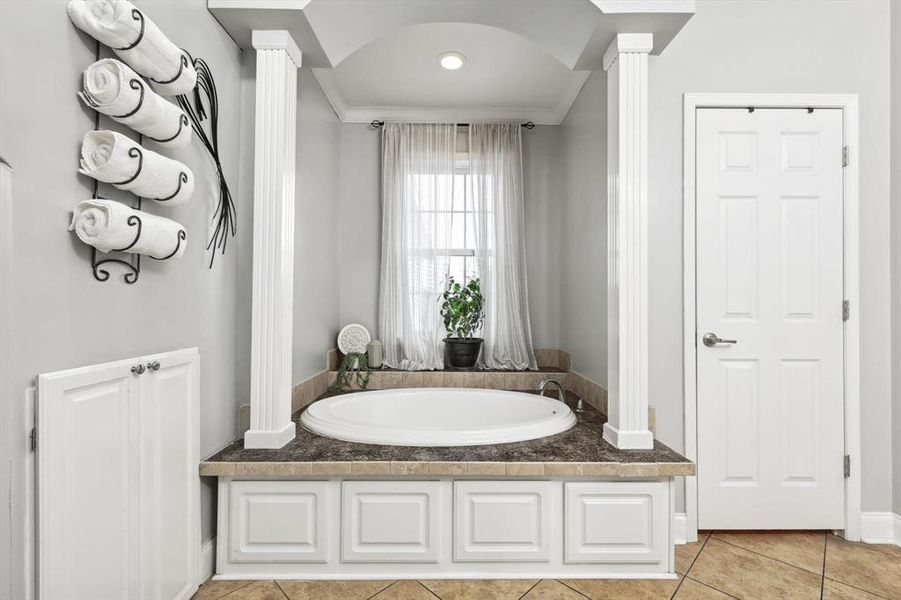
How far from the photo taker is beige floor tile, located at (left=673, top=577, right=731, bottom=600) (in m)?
1.74

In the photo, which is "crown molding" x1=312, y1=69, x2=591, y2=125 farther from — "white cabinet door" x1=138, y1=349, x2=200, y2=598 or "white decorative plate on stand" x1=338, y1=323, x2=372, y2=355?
"white cabinet door" x1=138, y1=349, x2=200, y2=598

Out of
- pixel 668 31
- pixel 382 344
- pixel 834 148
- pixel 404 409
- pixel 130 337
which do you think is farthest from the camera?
pixel 382 344

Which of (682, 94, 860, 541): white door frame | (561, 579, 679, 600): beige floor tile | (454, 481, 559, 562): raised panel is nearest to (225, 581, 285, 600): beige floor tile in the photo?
(454, 481, 559, 562): raised panel

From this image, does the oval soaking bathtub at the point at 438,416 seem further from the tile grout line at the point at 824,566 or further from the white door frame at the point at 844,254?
the tile grout line at the point at 824,566

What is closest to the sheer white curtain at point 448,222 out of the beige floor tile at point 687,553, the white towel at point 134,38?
the beige floor tile at point 687,553

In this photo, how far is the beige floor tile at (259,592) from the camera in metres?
1.70

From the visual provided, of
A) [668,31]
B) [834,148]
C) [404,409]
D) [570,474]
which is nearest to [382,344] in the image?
[404,409]

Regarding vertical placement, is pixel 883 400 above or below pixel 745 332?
below

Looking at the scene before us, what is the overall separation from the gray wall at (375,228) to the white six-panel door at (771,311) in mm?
1174

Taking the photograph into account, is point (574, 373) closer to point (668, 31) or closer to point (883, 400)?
point (883, 400)

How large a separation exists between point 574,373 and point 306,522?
1729 millimetres

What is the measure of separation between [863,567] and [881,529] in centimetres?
38

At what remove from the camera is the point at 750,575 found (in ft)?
6.31

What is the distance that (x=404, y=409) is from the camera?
2.75 meters
